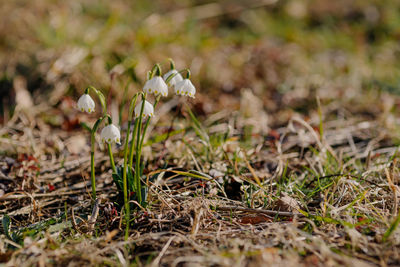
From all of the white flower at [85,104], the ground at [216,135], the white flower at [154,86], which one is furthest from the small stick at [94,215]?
the white flower at [154,86]

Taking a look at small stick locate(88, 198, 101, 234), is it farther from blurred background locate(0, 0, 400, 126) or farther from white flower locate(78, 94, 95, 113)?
blurred background locate(0, 0, 400, 126)

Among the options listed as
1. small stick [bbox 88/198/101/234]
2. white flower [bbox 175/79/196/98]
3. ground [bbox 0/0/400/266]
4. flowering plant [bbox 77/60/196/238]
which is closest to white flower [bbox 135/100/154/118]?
flowering plant [bbox 77/60/196/238]

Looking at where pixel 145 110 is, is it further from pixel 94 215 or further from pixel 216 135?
pixel 216 135

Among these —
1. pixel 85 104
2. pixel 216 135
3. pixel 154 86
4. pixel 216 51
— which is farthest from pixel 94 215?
pixel 216 51

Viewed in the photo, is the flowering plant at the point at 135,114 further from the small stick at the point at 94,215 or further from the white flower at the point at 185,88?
the small stick at the point at 94,215

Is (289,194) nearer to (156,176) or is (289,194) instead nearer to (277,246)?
(277,246)

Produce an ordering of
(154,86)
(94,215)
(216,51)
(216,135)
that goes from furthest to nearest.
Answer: (216,51), (216,135), (94,215), (154,86)
